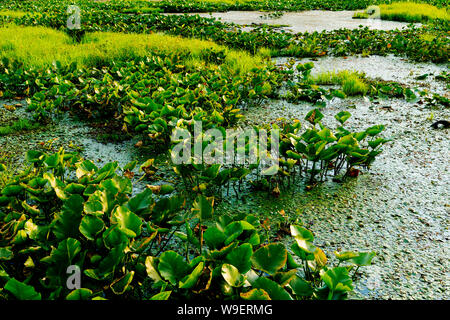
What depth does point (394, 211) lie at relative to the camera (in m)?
1.62

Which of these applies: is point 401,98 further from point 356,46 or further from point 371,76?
point 356,46

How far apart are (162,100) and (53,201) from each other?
3.73ft

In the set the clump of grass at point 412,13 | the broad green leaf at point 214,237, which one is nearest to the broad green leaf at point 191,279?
the broad green leaf at point 214,237

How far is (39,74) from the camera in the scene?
10.2 ft

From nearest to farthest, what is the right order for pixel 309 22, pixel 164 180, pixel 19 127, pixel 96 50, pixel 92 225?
pixel 92 225 → pixel 164 180 → pixel 19 127 → pixel 96 50 → pixel 309 22

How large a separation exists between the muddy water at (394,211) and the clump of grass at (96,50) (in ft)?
6.24

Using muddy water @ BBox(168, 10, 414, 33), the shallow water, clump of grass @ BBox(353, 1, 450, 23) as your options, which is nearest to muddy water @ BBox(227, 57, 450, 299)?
the shallow water

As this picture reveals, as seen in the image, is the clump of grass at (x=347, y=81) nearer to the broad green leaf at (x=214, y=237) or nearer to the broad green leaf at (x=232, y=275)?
the broad green leaf at (x=214, y=237)

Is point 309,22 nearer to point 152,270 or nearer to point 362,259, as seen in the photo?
point 362,259

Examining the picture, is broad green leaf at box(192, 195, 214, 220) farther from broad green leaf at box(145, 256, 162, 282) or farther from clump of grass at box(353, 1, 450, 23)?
clump of grass at box(353, 1, 450, 23)

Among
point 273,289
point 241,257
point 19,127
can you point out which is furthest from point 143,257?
point 19,127

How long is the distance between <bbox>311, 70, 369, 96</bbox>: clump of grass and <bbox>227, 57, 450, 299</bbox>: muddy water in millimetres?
704

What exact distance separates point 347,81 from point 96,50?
9.84 ft

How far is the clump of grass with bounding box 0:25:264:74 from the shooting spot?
12.3ft
